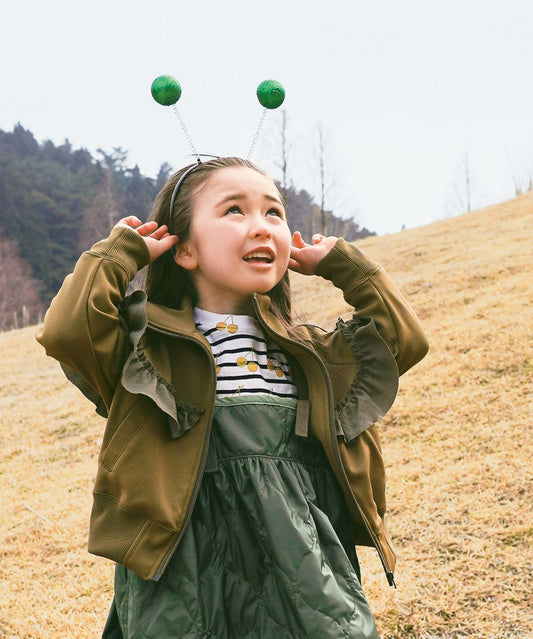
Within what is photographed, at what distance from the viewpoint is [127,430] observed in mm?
1471

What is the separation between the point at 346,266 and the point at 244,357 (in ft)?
1.31

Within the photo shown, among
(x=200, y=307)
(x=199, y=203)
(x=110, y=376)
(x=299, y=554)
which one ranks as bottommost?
(x=299, y=554)

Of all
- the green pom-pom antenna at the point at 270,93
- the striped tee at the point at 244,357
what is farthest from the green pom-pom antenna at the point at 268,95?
the striped tee at the point at 244,357

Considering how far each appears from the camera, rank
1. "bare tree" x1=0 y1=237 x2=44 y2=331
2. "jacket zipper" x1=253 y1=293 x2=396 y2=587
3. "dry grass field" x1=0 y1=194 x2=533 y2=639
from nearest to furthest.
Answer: "jacket zipper" x1=253 y1=293 x2=396 y2=587 → "dry grass field" x1=0 y1=194 x2=533 y2=639 → "bare tree" x1=0 y1=237 x2=44 y2=331

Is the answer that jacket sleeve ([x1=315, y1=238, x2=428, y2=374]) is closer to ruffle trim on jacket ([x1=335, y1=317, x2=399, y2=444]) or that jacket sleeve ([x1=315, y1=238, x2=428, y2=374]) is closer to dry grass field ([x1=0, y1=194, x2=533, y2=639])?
ruffle trim on jacket ([x1=335, y1=317, x2=399, y2=444])

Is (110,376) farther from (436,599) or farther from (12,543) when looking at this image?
(12,543)

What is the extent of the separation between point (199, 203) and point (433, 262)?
10092 millimetres

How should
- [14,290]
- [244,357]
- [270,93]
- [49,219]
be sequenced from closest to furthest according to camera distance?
[244,357] → [270,93] → [14,290] → [49,219]

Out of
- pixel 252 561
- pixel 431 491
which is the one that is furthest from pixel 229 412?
pixel 431 491

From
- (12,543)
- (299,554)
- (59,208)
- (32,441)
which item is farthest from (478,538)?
(59,208)

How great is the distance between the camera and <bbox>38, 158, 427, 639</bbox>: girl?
1407mm

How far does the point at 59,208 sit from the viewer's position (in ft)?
103

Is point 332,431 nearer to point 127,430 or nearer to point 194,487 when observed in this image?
point 194,487

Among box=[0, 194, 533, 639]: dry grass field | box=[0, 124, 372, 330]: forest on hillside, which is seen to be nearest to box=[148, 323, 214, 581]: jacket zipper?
box=[0, 194, 533, 639]: dry grass field
